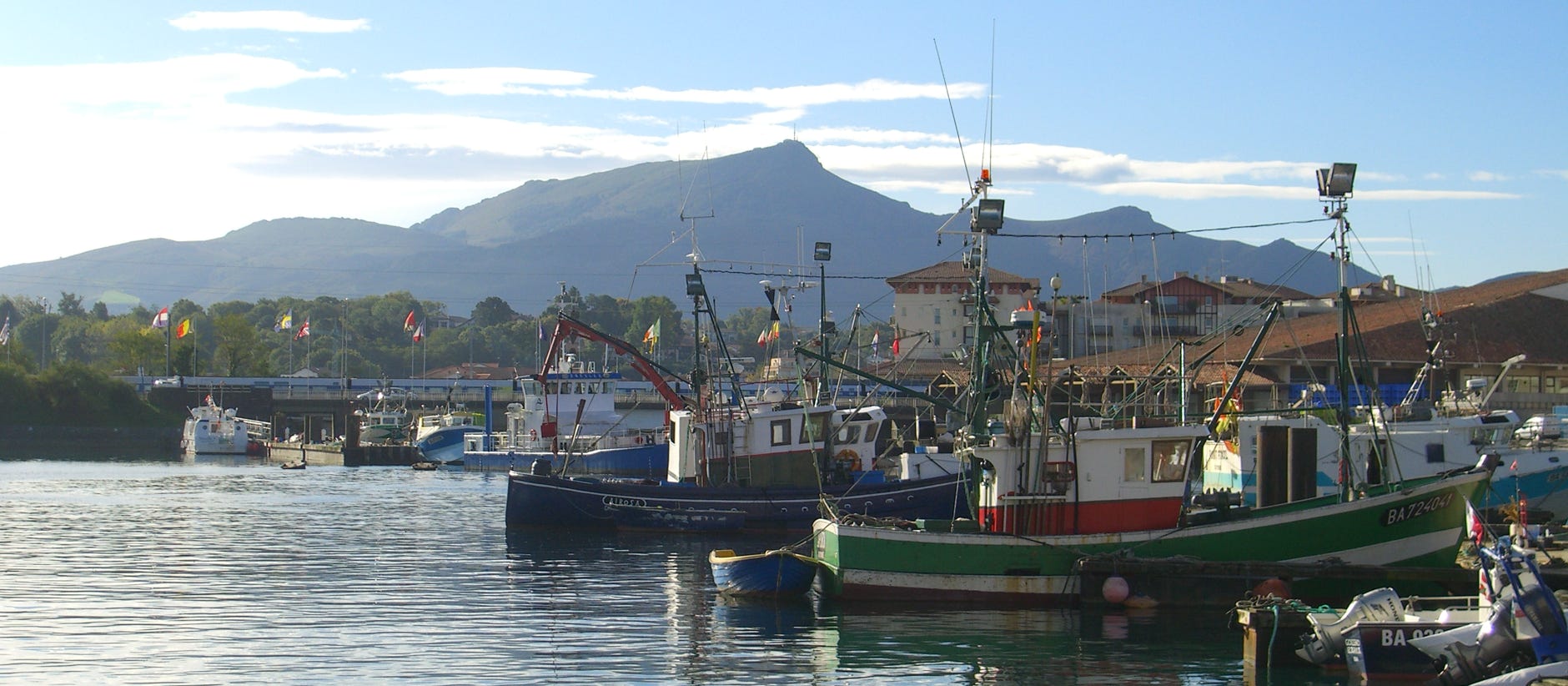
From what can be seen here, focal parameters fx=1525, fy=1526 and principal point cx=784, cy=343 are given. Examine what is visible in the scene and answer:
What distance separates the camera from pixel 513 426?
78.5 meters

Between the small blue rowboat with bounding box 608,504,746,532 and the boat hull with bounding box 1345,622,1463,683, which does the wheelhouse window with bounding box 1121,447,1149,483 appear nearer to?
the boat hull with bounding box 1345,622,1463,683

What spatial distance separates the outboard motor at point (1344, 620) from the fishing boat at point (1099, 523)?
4797 mm

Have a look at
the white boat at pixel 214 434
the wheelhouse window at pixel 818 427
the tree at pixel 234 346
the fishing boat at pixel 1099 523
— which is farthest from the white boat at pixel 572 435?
the tree at pixel 234 346

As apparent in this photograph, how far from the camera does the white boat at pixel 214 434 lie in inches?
3883

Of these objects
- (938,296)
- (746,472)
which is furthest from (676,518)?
(938,296)

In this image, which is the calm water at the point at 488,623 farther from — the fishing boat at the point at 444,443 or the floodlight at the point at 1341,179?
the fishing boat at the point at 444,443

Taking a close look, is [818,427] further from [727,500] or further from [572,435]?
[572,435]

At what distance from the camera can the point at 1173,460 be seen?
25344mm

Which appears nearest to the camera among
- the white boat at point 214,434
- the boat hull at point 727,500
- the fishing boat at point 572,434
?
the boat hull at point 727,500

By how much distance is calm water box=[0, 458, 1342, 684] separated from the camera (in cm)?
2059

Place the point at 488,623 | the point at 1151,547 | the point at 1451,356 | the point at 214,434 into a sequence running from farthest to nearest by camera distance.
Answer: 1. the point at 214,434
2. the point at 1451,356
3. the point at 1151,547
4. the point at 488,623

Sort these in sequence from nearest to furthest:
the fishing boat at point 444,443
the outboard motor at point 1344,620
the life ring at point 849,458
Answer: the outboard motor at point 1344,620
the life ring at point 849,458
the fishing boat at point 444,443

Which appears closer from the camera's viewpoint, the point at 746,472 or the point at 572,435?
the point at 746,472

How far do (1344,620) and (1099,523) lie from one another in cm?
617
